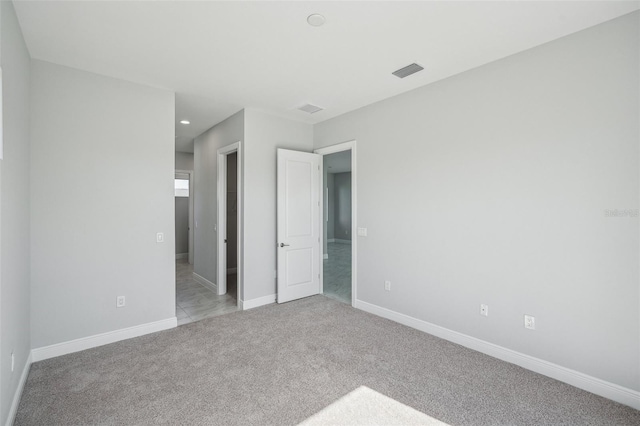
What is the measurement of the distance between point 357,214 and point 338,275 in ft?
7.46

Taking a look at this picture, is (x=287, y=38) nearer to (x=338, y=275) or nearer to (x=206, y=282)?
(x=206, y=282)

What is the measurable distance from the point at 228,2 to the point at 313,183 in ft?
9.51

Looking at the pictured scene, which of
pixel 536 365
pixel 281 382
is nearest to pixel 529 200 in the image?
pixel 536 365

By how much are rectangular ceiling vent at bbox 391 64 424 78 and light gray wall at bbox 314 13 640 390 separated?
40 centimetres

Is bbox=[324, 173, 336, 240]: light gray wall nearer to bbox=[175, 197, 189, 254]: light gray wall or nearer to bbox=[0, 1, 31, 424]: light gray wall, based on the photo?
bbox=[175, 197, 189, 254]: light gray wall

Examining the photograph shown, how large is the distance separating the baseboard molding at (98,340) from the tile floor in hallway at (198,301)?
0.28m

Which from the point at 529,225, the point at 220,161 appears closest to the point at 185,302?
the point at 220,161

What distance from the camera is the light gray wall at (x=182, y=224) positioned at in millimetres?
7684

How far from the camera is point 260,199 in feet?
13.9

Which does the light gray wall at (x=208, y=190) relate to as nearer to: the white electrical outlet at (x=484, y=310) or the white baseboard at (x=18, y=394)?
the white baseboard at (x=18, y=394)

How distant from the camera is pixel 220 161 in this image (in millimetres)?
4742

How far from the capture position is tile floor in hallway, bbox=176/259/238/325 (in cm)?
392

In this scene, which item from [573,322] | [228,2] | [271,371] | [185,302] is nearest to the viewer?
[228,2]

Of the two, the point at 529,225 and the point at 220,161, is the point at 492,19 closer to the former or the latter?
the point at 529,225
